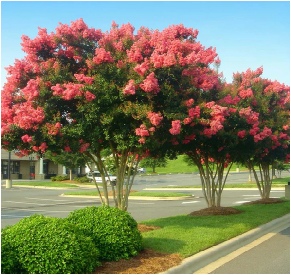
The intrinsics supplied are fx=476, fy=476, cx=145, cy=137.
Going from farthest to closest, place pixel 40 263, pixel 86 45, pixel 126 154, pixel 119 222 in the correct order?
pixel 126 154 → pixel 86 45 → pixel 119 222 → pixel 40 263

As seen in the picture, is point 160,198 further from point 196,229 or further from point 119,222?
point 119,222

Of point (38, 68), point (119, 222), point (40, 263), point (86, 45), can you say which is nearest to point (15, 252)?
point (40, 263)

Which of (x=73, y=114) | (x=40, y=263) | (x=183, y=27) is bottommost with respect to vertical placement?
(x=40, y=263)

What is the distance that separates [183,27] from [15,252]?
628 cm

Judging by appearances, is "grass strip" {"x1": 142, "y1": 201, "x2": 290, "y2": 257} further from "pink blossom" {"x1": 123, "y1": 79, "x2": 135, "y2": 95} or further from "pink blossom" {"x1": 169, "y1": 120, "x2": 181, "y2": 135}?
"pink blossom" {"x1": 123, "y1": 79, "x2": 135, "y2": 95}

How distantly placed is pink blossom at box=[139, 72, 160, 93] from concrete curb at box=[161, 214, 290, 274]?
3.16 m

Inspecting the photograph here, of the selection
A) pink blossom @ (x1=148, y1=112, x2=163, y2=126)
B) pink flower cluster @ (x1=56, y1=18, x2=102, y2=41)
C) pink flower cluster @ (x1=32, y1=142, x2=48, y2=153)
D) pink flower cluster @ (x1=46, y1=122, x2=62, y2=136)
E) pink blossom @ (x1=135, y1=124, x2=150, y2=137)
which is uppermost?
pink flower cluster @ (x1=56, y1=18, x2=102, y2=41)

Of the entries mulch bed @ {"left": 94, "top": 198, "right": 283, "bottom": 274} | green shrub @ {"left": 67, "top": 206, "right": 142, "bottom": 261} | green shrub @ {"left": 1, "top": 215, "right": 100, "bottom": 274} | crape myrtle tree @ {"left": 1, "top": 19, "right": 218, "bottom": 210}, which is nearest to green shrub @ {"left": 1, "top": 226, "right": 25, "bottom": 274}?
green shrub @ {"left": 1, "top": 215, "right": 100, "bottom": 274}

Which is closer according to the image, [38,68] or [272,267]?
[272,267]

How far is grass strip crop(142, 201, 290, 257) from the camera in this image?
28.3 feet

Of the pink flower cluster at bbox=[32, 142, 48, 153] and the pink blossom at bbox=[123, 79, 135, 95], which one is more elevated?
the pink blossom at bbox=[123, 79, 135, 95]

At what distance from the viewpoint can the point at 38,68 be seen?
9828mm

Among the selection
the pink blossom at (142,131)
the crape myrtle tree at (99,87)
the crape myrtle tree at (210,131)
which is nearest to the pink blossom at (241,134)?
the crape myrtle tree at (210,131)

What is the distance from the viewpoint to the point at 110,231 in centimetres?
749
